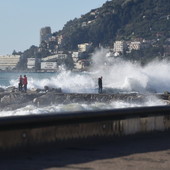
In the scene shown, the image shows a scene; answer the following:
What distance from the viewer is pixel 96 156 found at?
7750 millimetres

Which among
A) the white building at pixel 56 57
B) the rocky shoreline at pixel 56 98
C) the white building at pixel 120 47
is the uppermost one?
the white building at pixel 120 47

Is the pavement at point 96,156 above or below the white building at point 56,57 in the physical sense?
below

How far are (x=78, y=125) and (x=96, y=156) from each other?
2.77ft

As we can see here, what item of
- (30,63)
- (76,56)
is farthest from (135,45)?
(30,63)

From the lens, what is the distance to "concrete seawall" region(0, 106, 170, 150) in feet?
25.6

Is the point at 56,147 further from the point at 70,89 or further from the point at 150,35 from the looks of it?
the point at 150,35

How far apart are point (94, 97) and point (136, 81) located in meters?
24.1

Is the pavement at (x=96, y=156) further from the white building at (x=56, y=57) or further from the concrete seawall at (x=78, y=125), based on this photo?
the white building at (x=56, y=57)

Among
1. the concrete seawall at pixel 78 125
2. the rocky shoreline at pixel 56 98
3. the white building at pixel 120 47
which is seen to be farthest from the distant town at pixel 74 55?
the concrete seawall at pixel 78 125

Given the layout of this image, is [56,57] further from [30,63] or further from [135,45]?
[135,45]

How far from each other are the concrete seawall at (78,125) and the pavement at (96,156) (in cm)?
9

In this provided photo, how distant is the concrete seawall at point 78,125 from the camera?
25.6 feet

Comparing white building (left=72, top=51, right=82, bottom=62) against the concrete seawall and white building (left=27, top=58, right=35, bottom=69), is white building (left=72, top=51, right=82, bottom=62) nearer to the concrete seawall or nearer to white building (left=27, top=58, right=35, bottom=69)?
white building (left=27, top=58, right=35, bottom=69)

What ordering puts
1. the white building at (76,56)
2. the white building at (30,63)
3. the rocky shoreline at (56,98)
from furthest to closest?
the white building at (30,63) < the white building at (76,56) < the rocky shoreline at (56,98)
